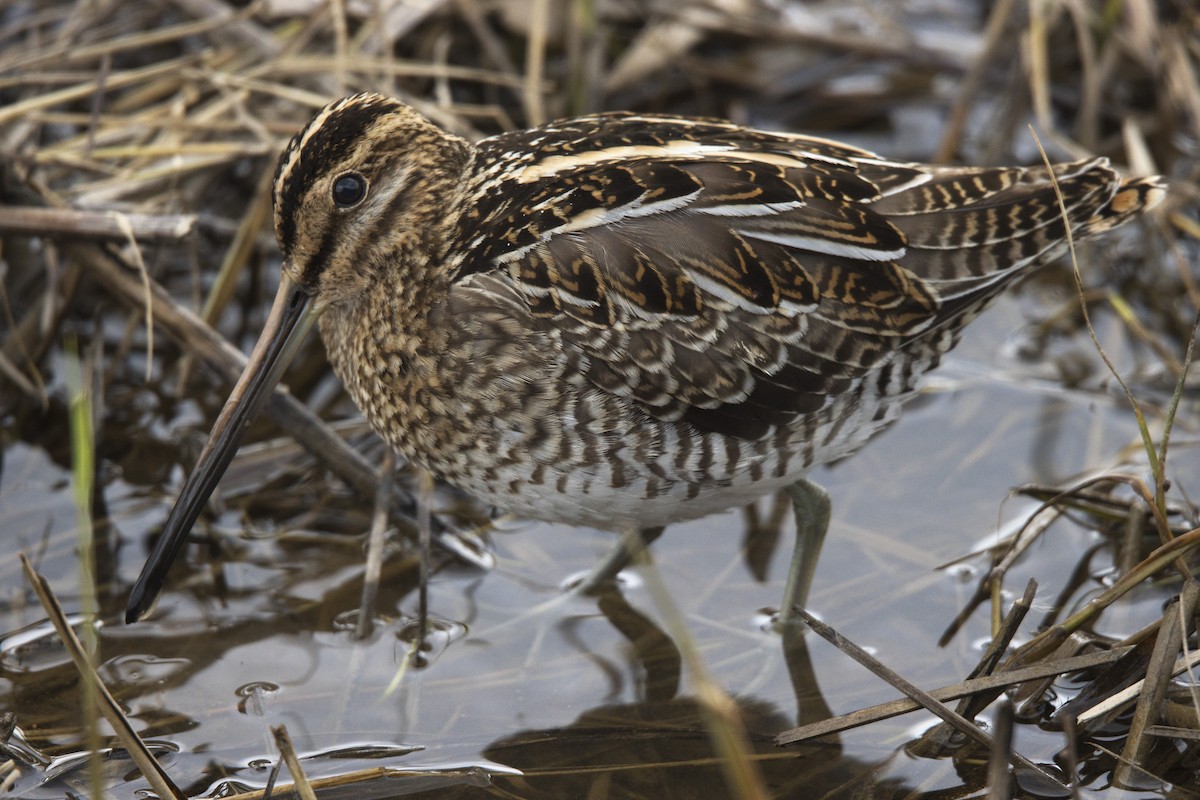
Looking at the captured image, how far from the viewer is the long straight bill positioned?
3668 mm

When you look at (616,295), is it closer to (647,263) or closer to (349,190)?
(647,263)

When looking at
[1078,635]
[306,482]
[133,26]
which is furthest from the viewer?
[133,26]

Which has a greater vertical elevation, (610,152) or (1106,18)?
(1106,18)

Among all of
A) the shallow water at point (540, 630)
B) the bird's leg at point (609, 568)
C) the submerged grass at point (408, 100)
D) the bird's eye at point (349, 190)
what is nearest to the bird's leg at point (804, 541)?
the shallow water at point (540, 630)

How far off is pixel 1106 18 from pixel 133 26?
3826mm

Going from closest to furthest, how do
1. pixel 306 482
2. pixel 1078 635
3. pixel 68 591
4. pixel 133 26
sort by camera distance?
pixel 1078 635, pixel 68 591, pixel 306 482, pixel 133 26

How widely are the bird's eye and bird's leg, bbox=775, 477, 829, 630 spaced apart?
151cm

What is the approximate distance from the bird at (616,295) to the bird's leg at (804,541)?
35cm

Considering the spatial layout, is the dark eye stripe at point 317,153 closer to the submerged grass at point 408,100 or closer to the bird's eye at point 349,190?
the bird's eye at point 349,190

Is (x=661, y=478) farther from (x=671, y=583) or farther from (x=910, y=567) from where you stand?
(x=910, y=567)

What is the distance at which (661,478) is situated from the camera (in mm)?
3625

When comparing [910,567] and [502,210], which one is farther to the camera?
[910,567]

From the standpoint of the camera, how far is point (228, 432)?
3682 mm

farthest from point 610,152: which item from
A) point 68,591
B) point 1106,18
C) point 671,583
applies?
point 1106,18
